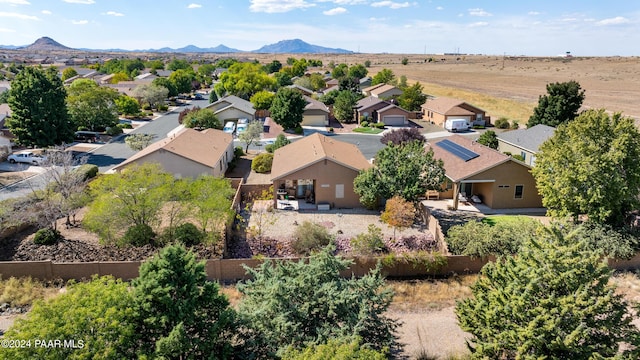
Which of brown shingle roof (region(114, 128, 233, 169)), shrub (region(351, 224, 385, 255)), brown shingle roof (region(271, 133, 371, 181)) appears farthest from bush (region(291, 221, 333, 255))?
brown shingle roof (region(114, 128, 233, 169))

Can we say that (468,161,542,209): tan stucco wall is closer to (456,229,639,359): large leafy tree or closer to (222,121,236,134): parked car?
(456,229,639,359): large leafy tree

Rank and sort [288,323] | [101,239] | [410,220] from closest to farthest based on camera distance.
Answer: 1. [288,323]
2. [101,239]
3. [410,220]

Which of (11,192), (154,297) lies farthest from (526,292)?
(11,192)

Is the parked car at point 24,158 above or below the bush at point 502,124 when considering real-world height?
below

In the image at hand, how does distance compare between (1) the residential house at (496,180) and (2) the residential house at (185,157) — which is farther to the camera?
(2) the residential house at (185,157)

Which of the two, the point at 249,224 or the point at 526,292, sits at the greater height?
the point at 526,292

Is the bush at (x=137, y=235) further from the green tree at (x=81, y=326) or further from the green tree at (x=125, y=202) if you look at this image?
the green tree at (x=81, y=326)

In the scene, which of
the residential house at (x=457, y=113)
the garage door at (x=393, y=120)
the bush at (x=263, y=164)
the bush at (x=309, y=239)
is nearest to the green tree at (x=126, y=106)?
the bush at (x=263, y=164)

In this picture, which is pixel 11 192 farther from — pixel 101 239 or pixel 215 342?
pixel 215 342
